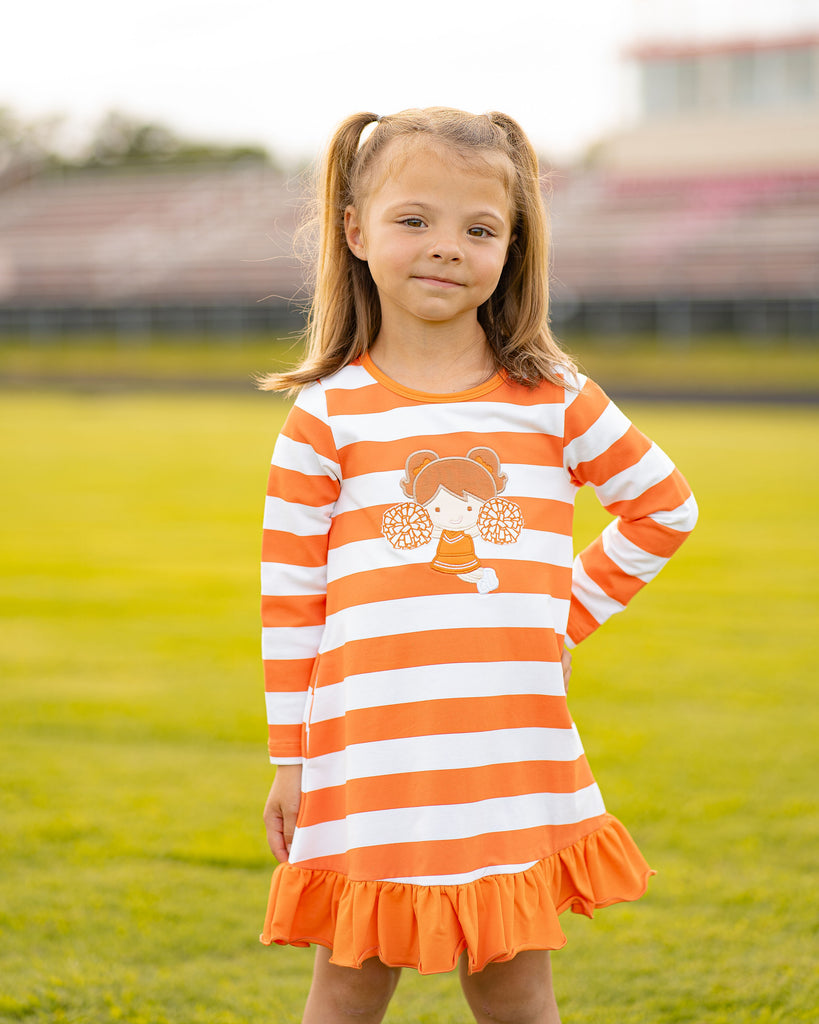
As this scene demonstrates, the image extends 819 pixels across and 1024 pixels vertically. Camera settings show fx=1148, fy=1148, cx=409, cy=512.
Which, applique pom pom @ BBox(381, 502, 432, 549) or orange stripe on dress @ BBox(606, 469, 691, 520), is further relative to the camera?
orange stripe on dress @ BBox(606, 469, 691, 520)

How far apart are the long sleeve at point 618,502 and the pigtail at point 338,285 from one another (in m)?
0.33

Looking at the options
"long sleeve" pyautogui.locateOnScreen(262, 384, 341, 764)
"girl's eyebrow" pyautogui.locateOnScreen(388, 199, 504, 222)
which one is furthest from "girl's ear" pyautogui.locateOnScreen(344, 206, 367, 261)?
"long sleeve" pyautogui.locateOnScreen(262, 384, 341, 764)

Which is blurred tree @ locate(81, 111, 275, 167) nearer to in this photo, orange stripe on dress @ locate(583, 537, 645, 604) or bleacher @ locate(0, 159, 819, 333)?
bleacher @ locate(0, 159, 819, 333)

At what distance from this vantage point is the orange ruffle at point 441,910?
150 cm

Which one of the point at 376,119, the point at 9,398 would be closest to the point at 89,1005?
the point at 376,119

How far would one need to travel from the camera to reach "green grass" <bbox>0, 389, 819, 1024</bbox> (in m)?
2.33

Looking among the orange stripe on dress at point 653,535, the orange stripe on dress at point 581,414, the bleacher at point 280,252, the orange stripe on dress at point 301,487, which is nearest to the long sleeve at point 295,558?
Result: the orange stripe on dress at point 301,487

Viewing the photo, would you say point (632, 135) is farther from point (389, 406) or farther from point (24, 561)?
point (389, 406)

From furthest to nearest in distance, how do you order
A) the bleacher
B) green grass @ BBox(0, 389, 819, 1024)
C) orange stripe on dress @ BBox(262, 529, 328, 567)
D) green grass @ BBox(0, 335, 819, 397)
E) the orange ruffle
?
the bleacher → green grass @ BBox(0, 335, 819, 397) → green grass @ BBox(0, 389, 819, 1024) → orange stripe on dress @ BBox(262, 529, 328, 567) → the orange ruffle

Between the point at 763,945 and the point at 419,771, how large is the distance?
1.33 m

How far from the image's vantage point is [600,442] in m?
1.64

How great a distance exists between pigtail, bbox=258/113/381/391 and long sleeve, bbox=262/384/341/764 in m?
0.08

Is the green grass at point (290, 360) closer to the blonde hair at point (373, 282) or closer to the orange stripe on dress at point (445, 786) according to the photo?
the blonde hair at point (373, 282)

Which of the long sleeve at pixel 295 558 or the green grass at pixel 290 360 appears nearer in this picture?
the long sleeve at pixel 295 558
